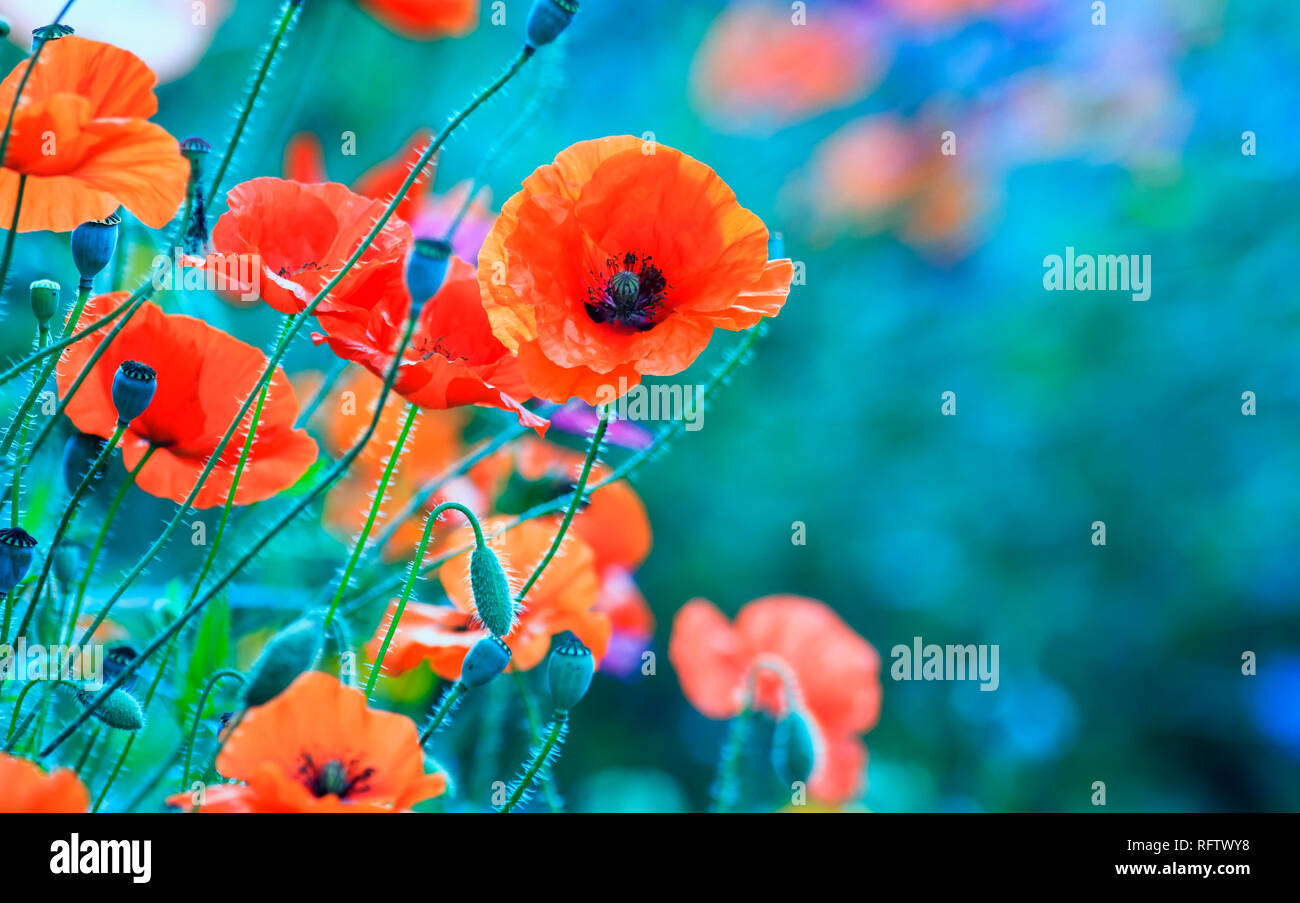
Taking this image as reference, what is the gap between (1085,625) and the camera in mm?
2016

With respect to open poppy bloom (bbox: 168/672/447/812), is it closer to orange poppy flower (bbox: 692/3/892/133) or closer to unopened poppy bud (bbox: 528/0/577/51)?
unopened poppy bud (bbox: 528/0/577/51)

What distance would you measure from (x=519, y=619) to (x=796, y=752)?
27cm

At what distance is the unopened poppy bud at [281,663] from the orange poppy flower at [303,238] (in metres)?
0.15

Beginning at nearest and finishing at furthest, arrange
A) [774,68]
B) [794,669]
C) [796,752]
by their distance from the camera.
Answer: [796,752]
[794,669]
[774,68]

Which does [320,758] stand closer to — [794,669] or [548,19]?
[548,19]

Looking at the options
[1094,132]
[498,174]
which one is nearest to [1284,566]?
[1094,132]

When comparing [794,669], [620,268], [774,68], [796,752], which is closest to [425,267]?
[620,268]

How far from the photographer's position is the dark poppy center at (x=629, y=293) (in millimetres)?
622

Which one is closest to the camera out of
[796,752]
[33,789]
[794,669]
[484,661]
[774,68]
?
[33,789]

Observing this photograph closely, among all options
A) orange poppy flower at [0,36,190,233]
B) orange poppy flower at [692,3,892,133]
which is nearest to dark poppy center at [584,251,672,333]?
orange poppy flower at [0,36,190,233]

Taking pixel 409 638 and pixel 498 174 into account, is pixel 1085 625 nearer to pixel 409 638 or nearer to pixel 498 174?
pixel 498 174

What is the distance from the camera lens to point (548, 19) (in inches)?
21.1

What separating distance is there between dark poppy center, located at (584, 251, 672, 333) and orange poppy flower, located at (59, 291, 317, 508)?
0.55 ft
